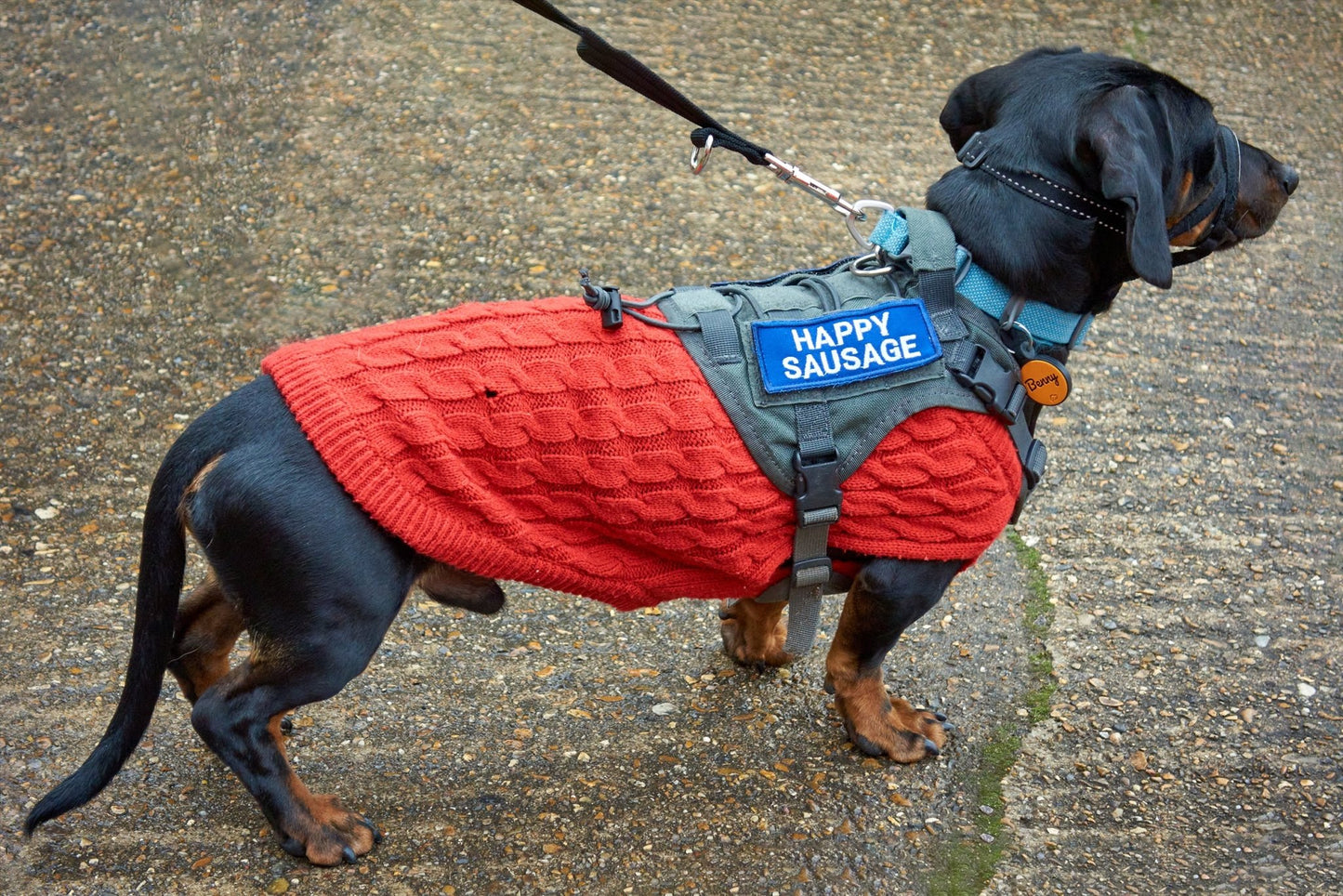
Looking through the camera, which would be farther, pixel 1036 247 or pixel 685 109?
pixel 685 109

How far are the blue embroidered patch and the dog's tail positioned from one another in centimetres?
126

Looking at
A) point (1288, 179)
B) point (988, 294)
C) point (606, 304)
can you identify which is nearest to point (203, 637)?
point (606, 304)

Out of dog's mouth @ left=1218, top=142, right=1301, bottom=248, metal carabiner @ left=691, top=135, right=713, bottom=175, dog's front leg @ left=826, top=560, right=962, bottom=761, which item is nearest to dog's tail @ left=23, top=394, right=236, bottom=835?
metal carabiner @ left=691, top=135, right=713, bottom=175

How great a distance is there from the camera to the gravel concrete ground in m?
3.13

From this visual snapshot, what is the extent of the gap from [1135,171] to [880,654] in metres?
1.42

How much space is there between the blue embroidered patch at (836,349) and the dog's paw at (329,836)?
1557mm

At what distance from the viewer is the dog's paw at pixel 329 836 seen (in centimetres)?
293

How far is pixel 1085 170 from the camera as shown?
2.77 meters

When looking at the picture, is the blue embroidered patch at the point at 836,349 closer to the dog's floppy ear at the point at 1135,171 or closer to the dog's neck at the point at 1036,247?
the dog's neck at the point at 1036,247

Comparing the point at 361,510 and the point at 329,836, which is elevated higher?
the point at 361,510

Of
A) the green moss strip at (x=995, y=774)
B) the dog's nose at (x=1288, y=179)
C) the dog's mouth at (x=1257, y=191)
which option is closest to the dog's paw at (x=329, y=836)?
the green moss strip at (x=995, y=774)

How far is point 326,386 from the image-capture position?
260cm

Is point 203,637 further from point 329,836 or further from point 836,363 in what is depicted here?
point 836,363

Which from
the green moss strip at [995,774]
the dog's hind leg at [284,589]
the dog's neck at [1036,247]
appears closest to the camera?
the dog's hind leg at [284,589]
